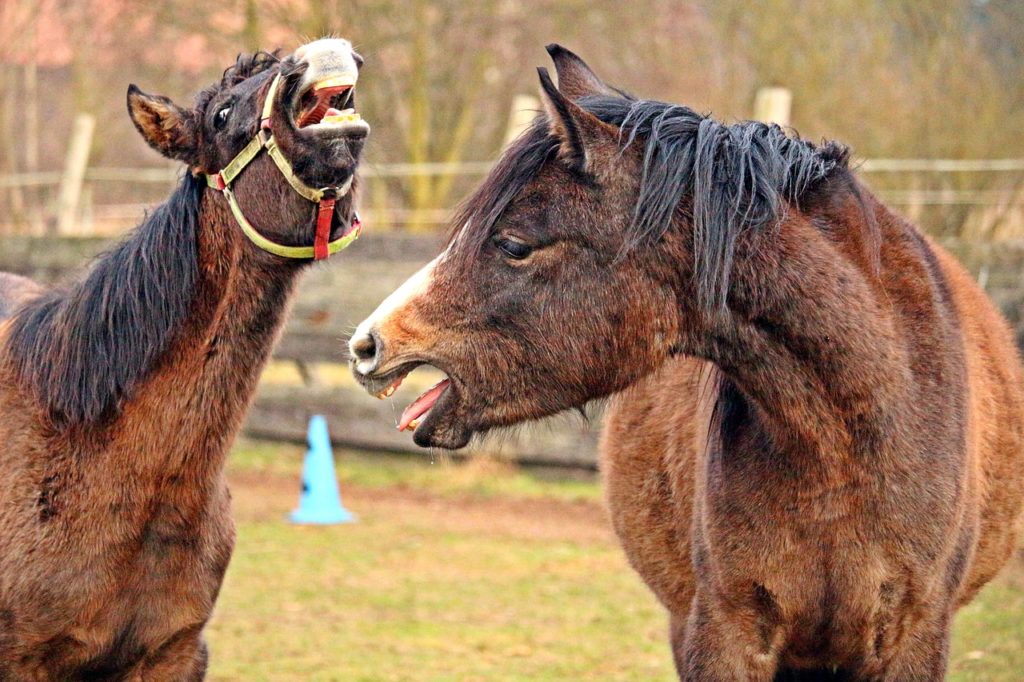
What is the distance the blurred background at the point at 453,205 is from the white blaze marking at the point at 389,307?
122 cm

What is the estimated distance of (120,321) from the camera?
147 inches

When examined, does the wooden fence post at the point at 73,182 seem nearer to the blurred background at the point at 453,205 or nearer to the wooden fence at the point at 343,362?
the blurred background at the point at 453,205

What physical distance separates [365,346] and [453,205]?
8620 mm

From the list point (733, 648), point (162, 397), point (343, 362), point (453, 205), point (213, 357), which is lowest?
point (343, 362)

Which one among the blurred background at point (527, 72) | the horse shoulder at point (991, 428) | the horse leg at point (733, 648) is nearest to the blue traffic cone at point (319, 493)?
the blurred background at point (527, 72)

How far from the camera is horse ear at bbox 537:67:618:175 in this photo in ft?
9.37

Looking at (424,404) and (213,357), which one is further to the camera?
(213,357)

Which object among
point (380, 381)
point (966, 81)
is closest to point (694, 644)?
point (380, 381)

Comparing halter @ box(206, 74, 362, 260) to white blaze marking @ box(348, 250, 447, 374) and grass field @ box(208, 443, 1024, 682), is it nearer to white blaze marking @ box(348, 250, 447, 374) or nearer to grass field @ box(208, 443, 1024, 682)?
white blaze marking @ box(348, 250, 447, 374)

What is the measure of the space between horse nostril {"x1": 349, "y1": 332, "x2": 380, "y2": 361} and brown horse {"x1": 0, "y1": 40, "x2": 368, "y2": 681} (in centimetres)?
76

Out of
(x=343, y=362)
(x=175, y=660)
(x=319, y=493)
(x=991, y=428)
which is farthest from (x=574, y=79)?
(x=343, y=362)

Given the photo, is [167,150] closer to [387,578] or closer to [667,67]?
[387,578]

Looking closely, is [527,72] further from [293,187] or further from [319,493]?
[293,187]

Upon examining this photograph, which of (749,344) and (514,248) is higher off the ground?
(514,248)
